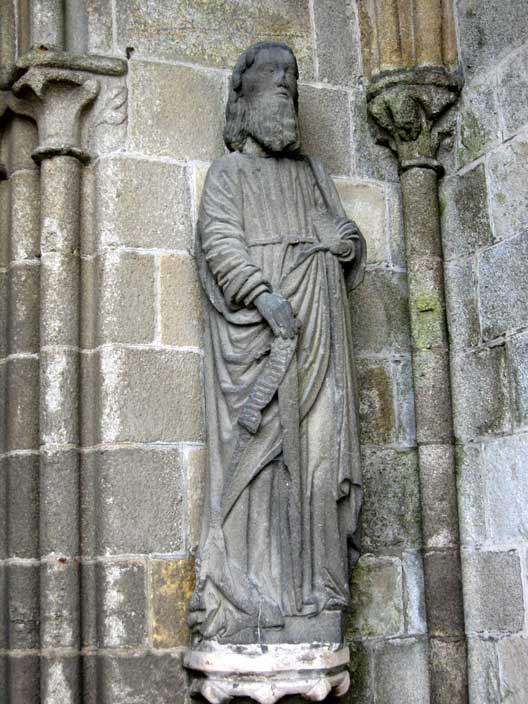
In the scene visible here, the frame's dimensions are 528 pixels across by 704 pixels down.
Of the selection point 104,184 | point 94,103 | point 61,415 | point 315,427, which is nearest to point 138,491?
point 61,415

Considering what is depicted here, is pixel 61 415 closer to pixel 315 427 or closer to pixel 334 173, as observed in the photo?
pixel 315 427

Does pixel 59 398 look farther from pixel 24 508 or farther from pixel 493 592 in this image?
pixel 493 592

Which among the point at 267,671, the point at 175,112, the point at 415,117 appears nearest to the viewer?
the point at 267,671

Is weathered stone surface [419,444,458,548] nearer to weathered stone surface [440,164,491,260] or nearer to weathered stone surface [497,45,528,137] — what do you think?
weathered stone surface [440,164,491,260]

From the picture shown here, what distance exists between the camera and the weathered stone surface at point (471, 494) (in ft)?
15.2

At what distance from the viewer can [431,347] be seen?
4805 mm

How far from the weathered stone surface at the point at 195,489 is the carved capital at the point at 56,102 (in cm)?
121

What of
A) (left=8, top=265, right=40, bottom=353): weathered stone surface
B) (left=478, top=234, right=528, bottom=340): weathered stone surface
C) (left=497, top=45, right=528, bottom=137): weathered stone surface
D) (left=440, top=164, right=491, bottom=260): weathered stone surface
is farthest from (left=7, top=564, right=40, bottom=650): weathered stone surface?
(left=497, top=45, right=528, bottom=137): weathered stone surface

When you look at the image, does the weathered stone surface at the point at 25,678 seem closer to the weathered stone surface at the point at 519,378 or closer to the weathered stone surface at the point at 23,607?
the weathered stone surface at the point at 23,607

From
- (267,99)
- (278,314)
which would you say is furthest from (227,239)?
(267,99)

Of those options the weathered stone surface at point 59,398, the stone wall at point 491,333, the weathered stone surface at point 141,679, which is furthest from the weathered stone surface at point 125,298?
the stone wall at point 491,333

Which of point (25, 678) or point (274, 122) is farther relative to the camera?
point (274, 122)

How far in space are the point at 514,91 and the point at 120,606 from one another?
8.07 ft

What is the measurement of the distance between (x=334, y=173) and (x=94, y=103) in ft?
3.34
